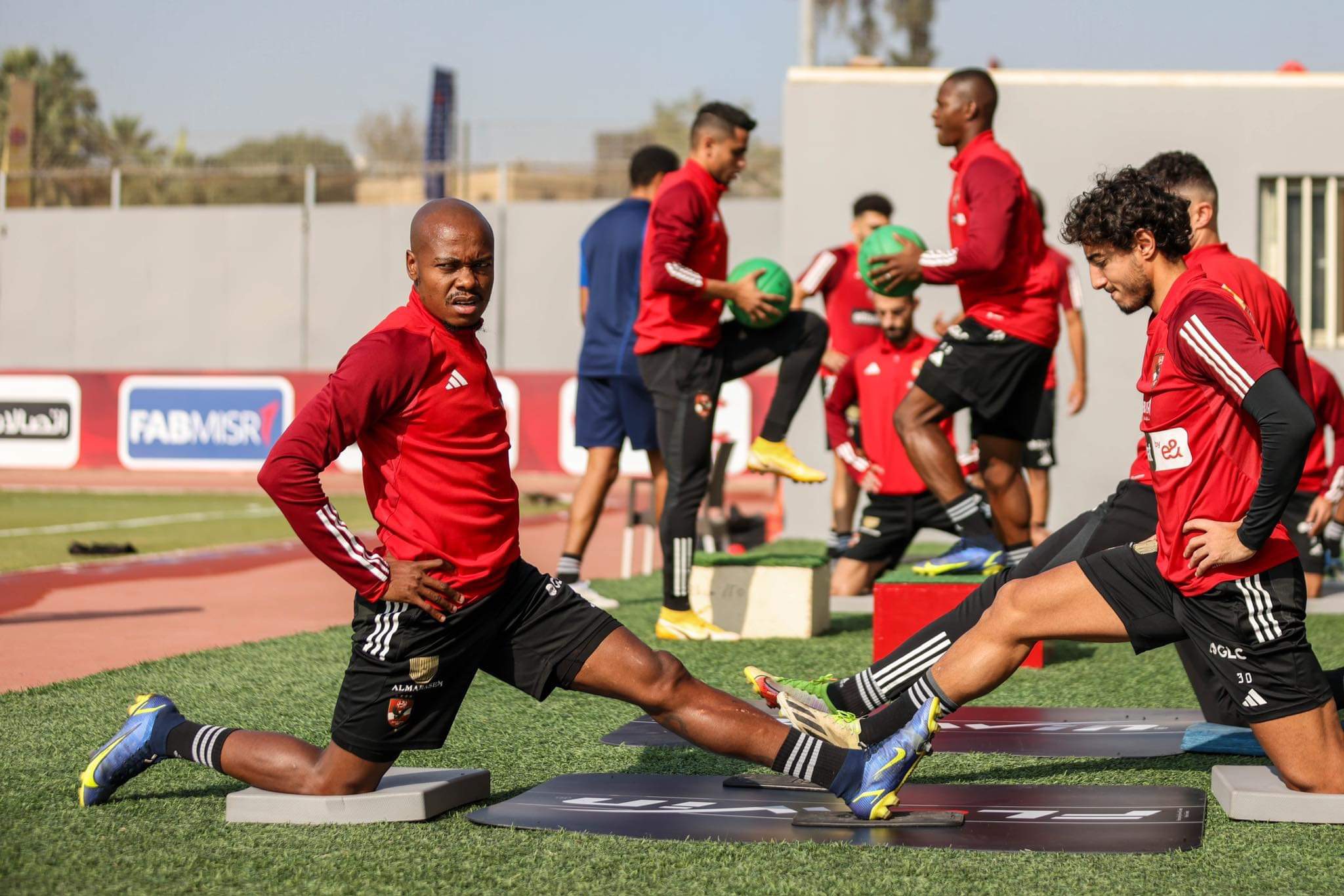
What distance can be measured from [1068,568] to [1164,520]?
37 centimetres

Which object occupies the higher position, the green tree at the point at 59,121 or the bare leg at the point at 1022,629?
the green tree at the point at 59,121

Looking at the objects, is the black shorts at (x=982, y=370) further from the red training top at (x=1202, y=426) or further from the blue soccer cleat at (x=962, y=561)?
the red training top at (x=1202, y=426)

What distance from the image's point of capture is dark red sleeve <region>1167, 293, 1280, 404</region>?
3867 mm

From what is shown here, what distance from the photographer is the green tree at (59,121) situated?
29859 mm

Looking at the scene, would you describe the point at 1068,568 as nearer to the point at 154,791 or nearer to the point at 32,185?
the point at 154,791

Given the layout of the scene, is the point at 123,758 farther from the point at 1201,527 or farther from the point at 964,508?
the point at 964,508

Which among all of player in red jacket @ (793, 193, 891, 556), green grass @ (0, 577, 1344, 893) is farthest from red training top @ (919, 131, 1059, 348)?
player in red jacket @ (793, 193, 891, 556)

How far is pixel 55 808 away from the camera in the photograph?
13.8ft

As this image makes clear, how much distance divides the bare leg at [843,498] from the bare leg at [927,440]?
3.52 metres

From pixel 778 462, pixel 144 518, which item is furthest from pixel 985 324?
pixel 144 518

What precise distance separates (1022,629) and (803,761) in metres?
0.76

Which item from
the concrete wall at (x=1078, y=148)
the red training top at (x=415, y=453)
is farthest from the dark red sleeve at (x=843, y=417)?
the red training top at (x=415, y=453)

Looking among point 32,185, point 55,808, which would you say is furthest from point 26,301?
point 55,808

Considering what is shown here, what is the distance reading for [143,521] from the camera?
15039 millimetres
